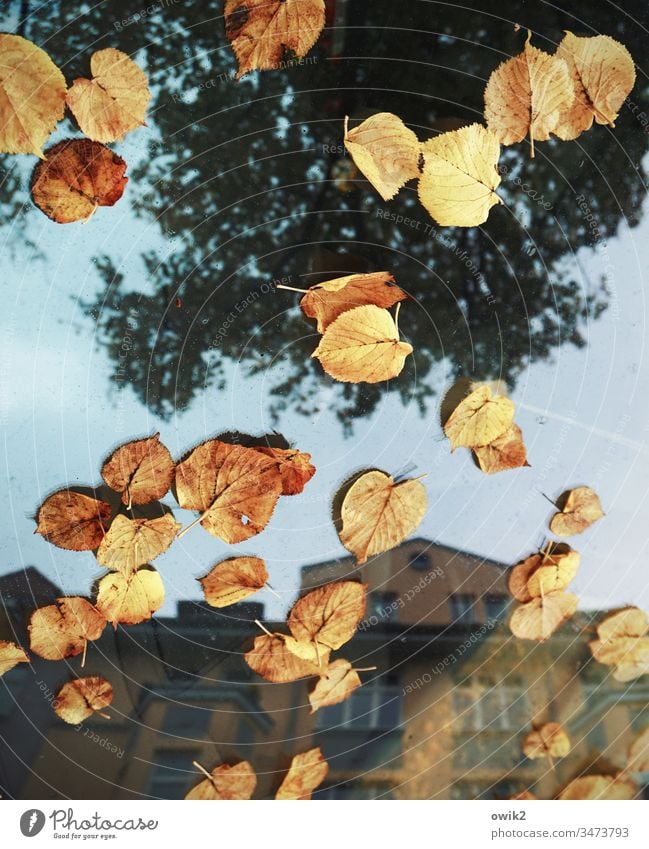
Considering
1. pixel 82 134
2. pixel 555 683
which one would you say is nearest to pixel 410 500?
pixel 555 683

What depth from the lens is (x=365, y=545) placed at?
46 cm

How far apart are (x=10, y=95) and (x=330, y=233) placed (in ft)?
0.76

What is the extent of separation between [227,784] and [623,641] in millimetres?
326

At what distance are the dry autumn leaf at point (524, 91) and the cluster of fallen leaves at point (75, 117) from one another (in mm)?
247

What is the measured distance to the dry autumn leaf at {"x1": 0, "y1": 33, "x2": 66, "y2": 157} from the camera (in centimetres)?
41

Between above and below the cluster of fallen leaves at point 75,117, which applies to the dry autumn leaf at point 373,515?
below

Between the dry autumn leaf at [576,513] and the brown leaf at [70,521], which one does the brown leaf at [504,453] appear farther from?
the brown leaf at [70,521]

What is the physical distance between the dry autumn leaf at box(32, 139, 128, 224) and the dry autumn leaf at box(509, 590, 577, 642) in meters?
0.43

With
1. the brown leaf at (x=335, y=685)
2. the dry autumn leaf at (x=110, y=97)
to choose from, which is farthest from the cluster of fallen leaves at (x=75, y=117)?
the brown leaf at (x=335, y=685)

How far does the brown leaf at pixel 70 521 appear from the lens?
441mm

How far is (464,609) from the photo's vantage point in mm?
476

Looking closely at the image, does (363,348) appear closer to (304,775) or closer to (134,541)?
(134,541)

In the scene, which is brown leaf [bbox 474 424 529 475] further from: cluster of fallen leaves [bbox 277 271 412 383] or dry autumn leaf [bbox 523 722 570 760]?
dry autumn leaf [bbox 523 722 570 760]
